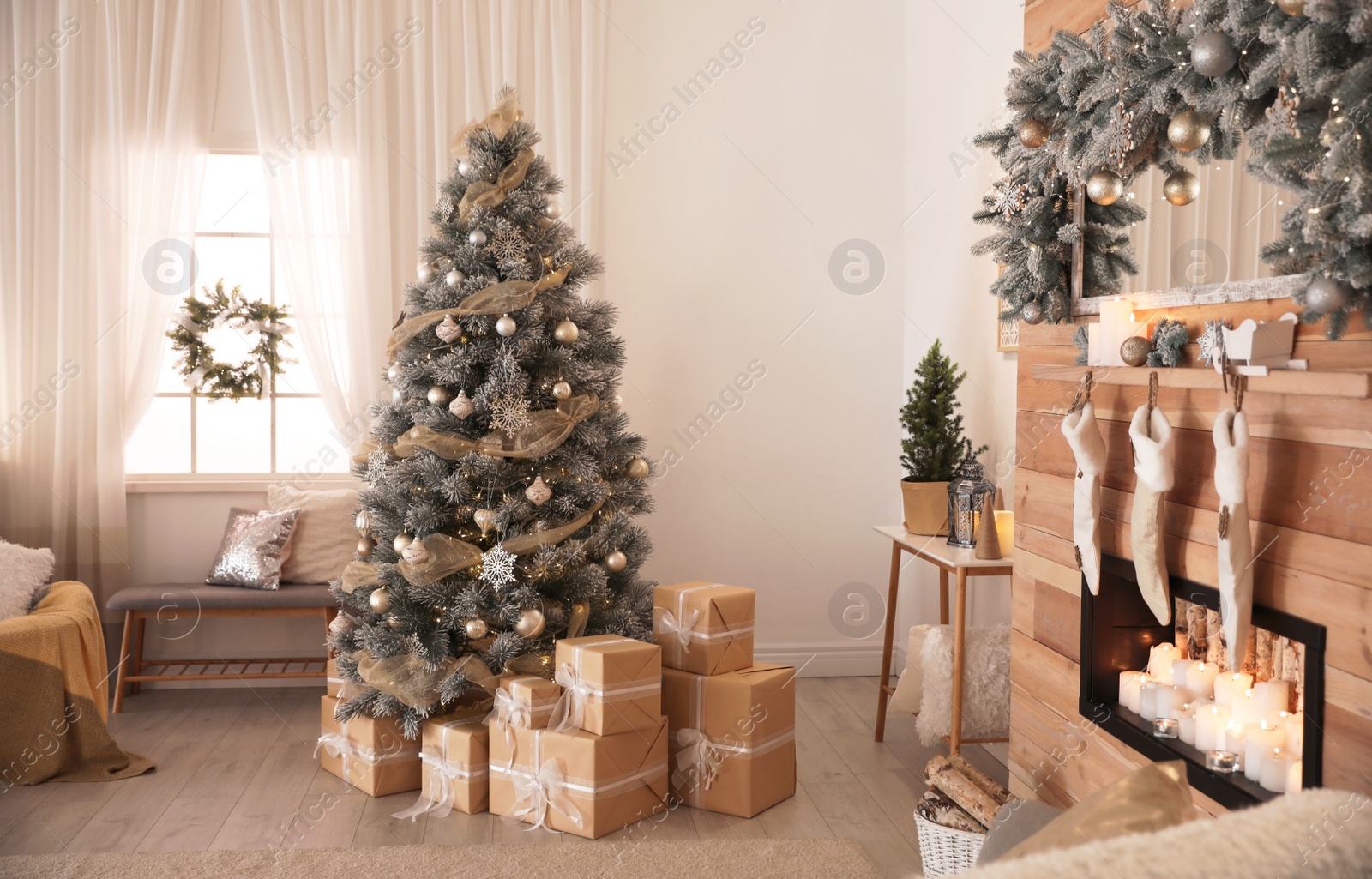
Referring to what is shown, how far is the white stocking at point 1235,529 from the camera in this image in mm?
1593

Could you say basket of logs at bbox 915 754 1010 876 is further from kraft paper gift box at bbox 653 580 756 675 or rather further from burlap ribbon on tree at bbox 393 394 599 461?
burlap ribbon on tree at bbox 393 394 599 461

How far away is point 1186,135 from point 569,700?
2.02m

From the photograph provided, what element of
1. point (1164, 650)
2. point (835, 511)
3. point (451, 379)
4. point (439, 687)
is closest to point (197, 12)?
point (451, 379)

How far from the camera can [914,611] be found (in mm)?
4059

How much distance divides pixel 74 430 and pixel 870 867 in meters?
3.48

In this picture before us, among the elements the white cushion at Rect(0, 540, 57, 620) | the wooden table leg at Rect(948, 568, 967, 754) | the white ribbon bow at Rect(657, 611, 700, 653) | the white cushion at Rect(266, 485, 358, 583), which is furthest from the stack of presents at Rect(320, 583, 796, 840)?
the white cushion at Rect(0, 540, 57, 620)

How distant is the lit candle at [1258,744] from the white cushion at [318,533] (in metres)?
3.12

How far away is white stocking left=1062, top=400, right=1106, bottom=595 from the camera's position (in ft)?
6.47

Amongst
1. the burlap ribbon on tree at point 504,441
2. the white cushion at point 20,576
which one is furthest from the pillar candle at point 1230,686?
the white cushion at point 20,576

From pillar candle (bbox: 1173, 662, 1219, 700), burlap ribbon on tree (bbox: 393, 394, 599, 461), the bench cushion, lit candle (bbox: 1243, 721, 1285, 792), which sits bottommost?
the bench cushion

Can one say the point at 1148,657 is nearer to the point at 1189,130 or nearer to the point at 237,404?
the point at 1189,130

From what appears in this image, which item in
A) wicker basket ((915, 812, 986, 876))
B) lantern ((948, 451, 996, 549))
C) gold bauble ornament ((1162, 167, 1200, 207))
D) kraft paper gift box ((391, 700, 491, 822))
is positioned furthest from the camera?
lantern ((948, 451, 996, 549))

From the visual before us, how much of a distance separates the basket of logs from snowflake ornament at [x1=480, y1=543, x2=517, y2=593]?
1278 mm

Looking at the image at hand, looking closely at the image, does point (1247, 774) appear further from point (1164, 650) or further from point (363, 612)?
point (363, 612)
